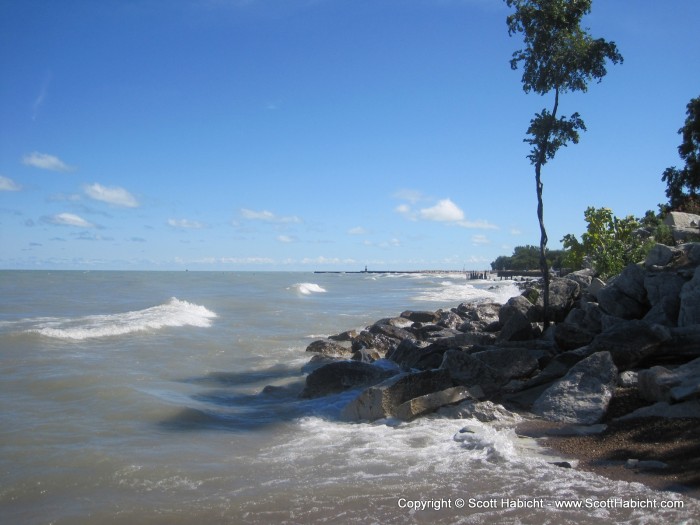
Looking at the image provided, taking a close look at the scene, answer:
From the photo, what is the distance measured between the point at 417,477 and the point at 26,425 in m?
6.07

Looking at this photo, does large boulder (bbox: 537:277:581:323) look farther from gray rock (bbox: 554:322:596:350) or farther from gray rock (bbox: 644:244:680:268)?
gray rock (bbox: 554:322:596:350)

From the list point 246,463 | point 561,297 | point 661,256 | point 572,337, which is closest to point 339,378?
point 246,463

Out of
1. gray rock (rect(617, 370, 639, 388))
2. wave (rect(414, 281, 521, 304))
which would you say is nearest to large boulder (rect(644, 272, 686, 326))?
gray rock (rect(617, 370, 639, 388))

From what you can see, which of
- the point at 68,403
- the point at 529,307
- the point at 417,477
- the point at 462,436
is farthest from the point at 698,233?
the point at 68,403

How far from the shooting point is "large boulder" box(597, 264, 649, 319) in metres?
11.7

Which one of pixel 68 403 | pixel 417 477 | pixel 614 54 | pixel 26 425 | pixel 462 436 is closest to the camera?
pixel 417 477

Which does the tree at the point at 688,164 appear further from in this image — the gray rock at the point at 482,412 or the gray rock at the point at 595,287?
A: the gray rock at the point at 482,412

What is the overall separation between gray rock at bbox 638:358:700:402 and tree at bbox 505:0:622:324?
228 inches

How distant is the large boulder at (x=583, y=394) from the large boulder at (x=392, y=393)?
1.48 meters

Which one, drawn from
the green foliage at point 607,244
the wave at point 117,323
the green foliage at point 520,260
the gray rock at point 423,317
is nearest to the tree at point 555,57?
the green foliage at point 607,244

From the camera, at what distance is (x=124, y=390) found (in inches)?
421

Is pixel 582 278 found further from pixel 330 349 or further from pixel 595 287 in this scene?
pixel 330 349

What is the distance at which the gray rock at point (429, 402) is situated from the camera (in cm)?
824

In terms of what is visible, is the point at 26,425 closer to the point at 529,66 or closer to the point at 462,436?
the point at 462,436
